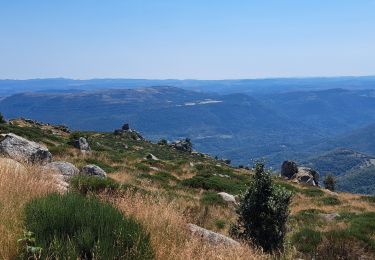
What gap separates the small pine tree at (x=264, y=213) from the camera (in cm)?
1108

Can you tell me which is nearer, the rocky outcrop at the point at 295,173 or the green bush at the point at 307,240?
the green bush at the point at 307,240

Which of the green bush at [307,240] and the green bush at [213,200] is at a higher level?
the green bush at [307,240]

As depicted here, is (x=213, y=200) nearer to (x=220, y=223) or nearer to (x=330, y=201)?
(x=220, y=223)

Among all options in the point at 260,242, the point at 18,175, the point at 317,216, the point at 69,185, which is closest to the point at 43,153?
the point at 69,185

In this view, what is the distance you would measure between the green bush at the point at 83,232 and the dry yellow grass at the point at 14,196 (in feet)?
0.64

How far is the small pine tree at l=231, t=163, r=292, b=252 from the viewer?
1108 centimetres

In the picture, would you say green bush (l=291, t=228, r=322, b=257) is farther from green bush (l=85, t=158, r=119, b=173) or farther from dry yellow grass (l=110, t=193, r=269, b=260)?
green bush (l=85, t=158, r=119, b=173)

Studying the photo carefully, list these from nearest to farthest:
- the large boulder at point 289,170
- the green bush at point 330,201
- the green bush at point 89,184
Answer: the green bush at point 89,184 → the green bush at point 330,201 → the large boulder at point 289,170

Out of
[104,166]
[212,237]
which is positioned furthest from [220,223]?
[104,166]

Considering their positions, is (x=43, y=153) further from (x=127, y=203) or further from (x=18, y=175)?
(x=127, y=203)

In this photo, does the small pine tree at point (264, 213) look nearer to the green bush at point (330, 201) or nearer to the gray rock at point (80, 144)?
the green bush at point (330, 201)

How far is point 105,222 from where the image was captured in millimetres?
6102

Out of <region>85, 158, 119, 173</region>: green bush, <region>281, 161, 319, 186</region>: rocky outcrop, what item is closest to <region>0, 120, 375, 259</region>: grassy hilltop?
<region>85, 158, 119, 173</region>: green bush

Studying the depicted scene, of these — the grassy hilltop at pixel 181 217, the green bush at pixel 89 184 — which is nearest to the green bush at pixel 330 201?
the grassy hilltop at pixel 181 217
